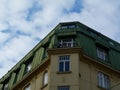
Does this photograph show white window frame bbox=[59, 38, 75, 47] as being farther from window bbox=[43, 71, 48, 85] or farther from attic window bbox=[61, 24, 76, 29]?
window bbox=[43, 71, 48, 85]

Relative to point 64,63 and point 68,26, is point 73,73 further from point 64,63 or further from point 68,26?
point 68,26

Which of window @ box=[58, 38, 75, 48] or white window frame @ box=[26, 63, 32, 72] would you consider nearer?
window @ box=[58, 38, 75, 48]

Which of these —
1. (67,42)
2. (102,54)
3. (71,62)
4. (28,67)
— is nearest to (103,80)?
(102,54)

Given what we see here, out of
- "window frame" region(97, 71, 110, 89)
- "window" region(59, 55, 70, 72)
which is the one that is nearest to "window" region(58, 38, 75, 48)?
"window" region(59, 55, 70, 72)

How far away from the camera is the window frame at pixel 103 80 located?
37.5 m

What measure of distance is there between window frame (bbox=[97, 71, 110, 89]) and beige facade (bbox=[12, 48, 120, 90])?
253 mm

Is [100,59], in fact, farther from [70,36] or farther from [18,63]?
[18,63]

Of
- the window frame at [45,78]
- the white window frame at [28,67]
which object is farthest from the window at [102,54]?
the white window frame at [28,67]

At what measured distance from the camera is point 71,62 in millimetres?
35906

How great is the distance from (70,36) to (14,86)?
9394 mm

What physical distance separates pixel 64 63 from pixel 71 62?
29.6 inches

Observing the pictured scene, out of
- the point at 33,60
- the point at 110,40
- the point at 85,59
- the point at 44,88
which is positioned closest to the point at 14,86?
the point at 33,60

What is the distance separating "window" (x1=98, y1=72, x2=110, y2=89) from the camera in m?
37.6

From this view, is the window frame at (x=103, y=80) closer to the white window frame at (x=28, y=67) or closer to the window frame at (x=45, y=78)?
the window frame at (x=45, y=78)
